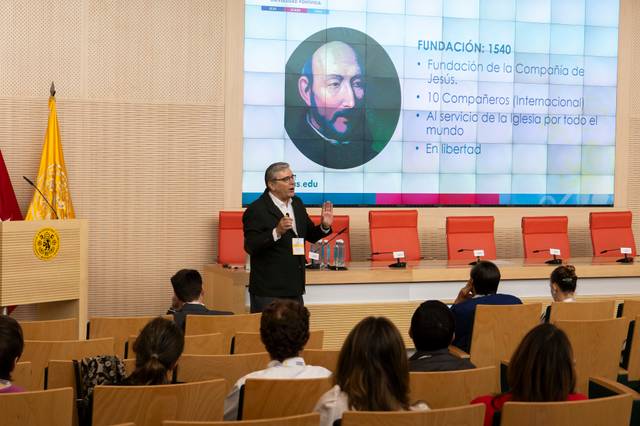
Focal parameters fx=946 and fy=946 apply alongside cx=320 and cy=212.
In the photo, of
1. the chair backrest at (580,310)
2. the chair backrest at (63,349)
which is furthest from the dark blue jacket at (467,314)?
the chair backrest at (63,349)

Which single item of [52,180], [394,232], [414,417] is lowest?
[414,417]

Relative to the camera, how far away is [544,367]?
3.14 metres

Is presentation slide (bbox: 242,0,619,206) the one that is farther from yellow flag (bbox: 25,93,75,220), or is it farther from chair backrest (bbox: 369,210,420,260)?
yellow flag (bbox: 25,93,75,220)

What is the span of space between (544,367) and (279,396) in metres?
0.95

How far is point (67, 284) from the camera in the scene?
773 cm

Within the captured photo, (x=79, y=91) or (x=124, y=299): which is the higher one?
(x=79, y=91)

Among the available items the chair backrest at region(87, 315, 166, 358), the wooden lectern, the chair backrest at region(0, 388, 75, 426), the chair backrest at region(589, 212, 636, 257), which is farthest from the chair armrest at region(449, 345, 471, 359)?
the chair backrest at region(589, 212, 636, 257)

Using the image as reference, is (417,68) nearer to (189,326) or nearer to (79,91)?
(79,91)

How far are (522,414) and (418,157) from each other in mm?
7907

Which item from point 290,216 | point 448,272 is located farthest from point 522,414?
point 448,272

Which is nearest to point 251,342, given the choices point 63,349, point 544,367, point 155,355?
point 63,349

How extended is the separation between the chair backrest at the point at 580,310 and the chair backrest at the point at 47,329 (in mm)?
2916

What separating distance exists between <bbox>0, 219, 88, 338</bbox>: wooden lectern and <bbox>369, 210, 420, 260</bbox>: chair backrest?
313 cm

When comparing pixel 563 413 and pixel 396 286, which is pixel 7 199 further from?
pixel 563 413
